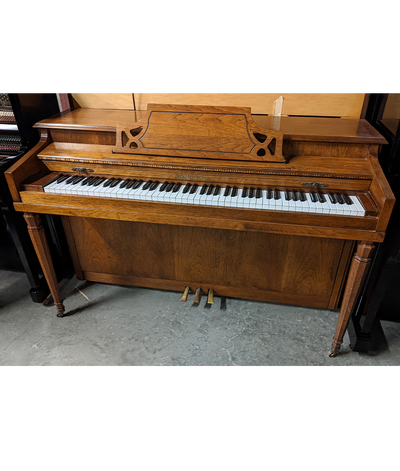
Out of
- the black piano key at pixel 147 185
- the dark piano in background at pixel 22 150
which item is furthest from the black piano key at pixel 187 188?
the dark piano in background at pixel 22 150

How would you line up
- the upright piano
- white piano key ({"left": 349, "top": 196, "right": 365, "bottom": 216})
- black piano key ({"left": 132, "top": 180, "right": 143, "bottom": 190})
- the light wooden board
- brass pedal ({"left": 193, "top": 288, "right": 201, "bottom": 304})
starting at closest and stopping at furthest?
white piano key ({"left": 349, "top": 196, "right": 365, "bottom": 216})
the upright piano
black piano key ({"left": 132, "top": 180, "right": 143, "bottom": 190})
the light wooden board
brass pedal ({"left": 193, "top": 288, "right": 201, "bottom": 304})

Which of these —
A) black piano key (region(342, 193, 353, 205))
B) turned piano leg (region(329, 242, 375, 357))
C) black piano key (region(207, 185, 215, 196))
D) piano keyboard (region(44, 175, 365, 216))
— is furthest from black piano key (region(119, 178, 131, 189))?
turned piano leg (region(329, 242, 375, 357))

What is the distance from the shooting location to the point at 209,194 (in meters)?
2.19

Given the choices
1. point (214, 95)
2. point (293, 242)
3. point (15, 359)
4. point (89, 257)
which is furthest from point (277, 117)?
point (15, 359)

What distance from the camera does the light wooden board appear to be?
8.22 ft

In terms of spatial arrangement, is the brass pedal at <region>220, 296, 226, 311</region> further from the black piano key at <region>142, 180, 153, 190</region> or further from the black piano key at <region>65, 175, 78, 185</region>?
the black piano key at <region>65, 175, 78, 185</region>

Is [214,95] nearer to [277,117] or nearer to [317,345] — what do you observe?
[277,117]

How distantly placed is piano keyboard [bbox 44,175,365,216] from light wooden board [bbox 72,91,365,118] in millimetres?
767

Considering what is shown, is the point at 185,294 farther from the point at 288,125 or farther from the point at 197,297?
the point at 288,125

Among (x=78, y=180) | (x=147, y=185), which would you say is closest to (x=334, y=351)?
(x=147, y=185)

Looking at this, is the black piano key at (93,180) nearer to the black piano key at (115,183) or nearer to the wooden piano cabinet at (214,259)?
the black piano key at (115,183)

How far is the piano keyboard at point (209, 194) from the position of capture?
203 cm

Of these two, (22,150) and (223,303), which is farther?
(223,303)

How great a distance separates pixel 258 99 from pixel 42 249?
192cm
